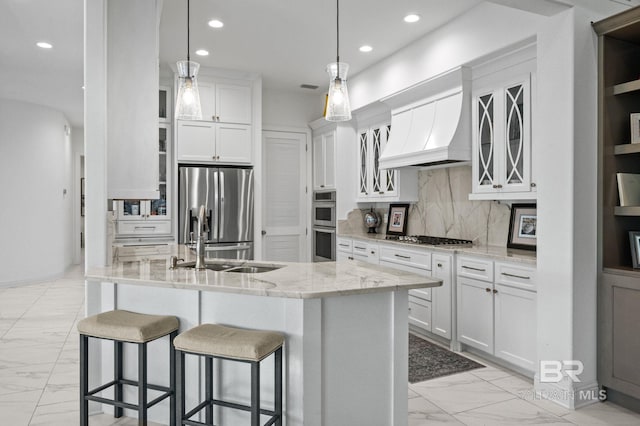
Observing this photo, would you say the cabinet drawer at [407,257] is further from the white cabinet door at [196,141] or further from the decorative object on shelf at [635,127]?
the white cabinet door at [196,141]

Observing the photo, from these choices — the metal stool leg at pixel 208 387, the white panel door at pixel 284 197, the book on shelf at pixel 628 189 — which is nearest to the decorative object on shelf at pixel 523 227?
the book on shelf at pixel 628 189

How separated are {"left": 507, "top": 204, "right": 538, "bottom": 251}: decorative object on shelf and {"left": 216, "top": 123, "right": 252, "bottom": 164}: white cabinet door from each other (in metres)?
3.19

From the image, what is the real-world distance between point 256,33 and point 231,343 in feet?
10.8

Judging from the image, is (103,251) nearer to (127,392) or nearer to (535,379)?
(127,392)

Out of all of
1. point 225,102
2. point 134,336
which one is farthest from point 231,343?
point 225,102

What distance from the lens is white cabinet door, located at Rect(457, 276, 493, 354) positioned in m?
3.49

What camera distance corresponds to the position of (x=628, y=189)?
289 cm

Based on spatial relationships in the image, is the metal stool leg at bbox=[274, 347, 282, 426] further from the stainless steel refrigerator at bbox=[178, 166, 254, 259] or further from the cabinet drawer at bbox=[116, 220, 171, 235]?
the cabinet drawer at bbox=[116, 220, 171, 235]

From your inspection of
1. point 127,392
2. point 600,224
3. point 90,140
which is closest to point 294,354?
point 127,392

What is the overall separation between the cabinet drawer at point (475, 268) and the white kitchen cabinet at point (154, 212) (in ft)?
11.2

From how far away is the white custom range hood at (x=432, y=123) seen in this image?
12.9ft

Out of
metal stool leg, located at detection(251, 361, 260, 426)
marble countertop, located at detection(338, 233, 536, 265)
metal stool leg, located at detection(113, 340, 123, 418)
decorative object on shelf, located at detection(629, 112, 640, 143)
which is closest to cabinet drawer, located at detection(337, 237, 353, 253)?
marble countertop, located at detection(338, 233, 536, 265)

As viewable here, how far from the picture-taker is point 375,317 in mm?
2346

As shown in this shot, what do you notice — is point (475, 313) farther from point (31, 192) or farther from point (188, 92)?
point (31, 192)
